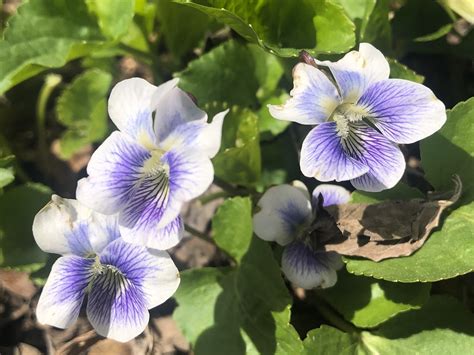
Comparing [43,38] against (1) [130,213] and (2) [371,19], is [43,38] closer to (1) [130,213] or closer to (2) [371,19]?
(1) [130,213]

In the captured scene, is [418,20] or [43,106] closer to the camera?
[418,20]

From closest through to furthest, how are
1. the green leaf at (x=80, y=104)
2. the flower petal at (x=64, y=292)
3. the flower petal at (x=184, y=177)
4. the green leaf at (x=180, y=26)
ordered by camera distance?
the flower petal at (x=184, y=177)
the flower petal at (x=64, y=292)
the green leaf at (x=180, y=26)
the green leaf at (x=80, y=104)

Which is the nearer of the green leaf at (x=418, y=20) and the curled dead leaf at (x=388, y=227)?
the curled dead leaf at (x=388, y=227)

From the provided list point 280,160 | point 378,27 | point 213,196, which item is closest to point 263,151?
point 280,160

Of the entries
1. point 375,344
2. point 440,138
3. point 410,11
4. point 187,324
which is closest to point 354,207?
point 440,138

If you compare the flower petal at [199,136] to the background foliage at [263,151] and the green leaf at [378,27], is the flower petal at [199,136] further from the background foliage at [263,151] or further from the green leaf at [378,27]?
the green leaf at [378,27]

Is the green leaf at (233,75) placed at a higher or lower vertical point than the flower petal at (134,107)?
lower

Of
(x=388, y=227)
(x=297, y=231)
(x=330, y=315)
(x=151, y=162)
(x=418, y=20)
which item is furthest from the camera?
(x=418, y=20)

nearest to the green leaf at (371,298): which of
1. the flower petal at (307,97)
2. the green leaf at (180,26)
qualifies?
the flower petal at (307,97)
